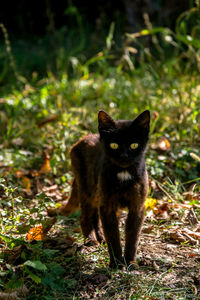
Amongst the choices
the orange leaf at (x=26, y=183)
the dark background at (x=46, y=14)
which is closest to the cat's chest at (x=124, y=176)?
the orange leaf at (x=26, y=183)

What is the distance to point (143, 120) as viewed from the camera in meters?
2.87

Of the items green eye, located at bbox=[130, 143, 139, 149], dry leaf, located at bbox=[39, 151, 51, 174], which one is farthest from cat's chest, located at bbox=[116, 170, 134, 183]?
dry leaf, located at bbox=[39, 151, 51, 174]

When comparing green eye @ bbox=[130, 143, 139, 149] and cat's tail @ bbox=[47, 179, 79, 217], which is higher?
green eye @ bbox=[130, 143, 139, 149]

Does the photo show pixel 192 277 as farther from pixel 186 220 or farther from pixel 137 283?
→ pixel 186 220

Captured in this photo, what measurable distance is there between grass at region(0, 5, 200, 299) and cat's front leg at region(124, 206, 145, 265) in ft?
0.50

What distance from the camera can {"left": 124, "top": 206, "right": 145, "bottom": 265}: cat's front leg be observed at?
9.24ft

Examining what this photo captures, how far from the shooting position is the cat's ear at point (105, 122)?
2.92 metres

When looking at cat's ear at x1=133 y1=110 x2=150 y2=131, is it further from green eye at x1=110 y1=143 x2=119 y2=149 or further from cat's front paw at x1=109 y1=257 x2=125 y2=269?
cat's front paw at x1=109 y1=257 x2=125 y2=269

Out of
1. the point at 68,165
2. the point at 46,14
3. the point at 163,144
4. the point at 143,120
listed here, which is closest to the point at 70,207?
the point at 68,165

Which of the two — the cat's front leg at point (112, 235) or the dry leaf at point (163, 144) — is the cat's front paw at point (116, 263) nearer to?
the cat's front leg at point (112, 235)

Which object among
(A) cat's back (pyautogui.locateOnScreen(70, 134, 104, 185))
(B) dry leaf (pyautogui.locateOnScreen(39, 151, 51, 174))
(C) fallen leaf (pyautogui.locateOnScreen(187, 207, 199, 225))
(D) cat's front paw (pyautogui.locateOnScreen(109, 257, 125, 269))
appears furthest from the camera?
(B) dry leaf (pyautogui.locateOnScreen(39, 151, 51, 174))

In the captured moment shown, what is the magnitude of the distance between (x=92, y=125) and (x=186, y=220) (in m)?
2.08

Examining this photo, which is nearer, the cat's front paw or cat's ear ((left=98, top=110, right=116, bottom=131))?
the cat's front paw

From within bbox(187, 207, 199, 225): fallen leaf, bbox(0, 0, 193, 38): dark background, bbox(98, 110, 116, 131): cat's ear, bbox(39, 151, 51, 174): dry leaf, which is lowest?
bbox(187, 207, 199, 225): fallen leaf
